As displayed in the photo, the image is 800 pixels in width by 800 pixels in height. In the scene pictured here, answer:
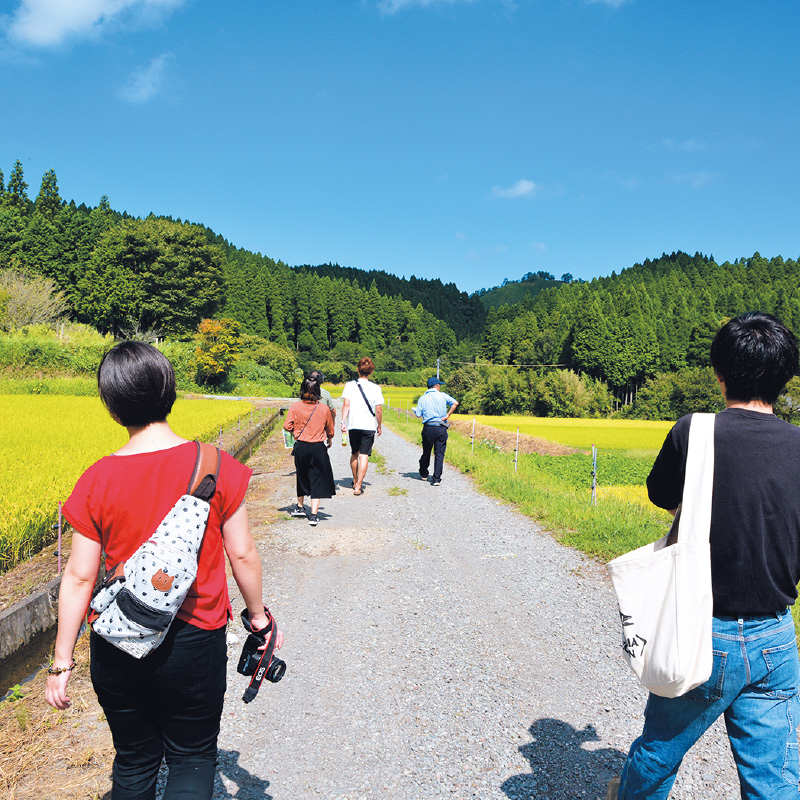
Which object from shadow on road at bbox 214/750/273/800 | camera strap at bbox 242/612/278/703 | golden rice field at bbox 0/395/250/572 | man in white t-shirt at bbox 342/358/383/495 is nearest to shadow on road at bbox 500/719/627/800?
shadow on road at bbox 214/750/273/800

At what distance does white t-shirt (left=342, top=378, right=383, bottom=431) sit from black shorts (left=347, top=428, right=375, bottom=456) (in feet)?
0.24

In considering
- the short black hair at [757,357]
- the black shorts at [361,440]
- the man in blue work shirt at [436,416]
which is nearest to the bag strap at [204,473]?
the short black hair at [757,357]

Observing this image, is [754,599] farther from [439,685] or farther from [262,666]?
[439,685]

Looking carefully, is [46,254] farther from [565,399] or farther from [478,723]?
[478,723]

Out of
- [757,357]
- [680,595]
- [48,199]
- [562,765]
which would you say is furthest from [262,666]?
[48,199]

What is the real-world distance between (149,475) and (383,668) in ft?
8.32

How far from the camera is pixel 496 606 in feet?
15.8

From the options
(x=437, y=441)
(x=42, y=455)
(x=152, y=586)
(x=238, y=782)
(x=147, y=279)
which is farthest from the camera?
(x=147, y=279)

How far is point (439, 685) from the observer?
3502 millimetres

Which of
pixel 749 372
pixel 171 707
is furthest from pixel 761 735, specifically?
pixel 171 707

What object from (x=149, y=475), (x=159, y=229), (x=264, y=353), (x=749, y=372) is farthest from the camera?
(x=264, y=353)

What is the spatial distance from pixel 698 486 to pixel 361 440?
7.47 m

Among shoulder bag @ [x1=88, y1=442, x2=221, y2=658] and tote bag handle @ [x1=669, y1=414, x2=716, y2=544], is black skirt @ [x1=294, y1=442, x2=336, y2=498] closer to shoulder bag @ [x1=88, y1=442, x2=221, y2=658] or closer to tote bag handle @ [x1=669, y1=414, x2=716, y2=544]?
shoulder bag @ [x1=88, y1=442, x2=221, y2=658]

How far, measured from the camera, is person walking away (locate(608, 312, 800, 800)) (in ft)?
5.84
